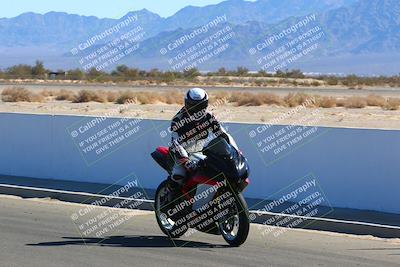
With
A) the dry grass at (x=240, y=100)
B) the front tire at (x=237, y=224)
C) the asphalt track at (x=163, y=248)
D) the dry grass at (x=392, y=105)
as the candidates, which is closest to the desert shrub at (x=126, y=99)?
the dry grass at (x=240, y=100)

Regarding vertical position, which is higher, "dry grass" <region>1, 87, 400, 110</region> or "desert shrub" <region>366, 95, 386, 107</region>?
"dry grass" <region>1, 87, 400, 110</region>

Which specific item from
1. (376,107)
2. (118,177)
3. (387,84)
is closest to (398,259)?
(118,177)

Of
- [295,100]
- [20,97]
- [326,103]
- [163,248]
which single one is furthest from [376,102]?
[163,248]

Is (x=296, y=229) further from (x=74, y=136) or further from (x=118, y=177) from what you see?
(x=74, y=136)

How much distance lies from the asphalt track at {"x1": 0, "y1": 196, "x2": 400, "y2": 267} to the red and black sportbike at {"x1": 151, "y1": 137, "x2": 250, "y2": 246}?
8.7 inches

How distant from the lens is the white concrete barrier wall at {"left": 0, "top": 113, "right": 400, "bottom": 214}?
1268cm

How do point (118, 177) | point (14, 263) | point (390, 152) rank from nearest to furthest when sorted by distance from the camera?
point (14, 263), point (390, 152), point (118, 177)

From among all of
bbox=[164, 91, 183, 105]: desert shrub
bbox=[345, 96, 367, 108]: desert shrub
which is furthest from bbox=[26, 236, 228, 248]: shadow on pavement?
bbox=[345, 96, 367, 108]: desert shrub

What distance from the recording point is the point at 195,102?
9836mm

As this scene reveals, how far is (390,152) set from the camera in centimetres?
1255

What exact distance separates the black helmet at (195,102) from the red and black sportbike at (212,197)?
0.55 m

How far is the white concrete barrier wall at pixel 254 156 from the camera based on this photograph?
41.6ft

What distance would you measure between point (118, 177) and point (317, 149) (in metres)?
3.96

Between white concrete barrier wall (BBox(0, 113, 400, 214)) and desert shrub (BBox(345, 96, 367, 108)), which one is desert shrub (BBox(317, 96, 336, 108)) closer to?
desert shrub (BBox(345, 96, 367, 108))
